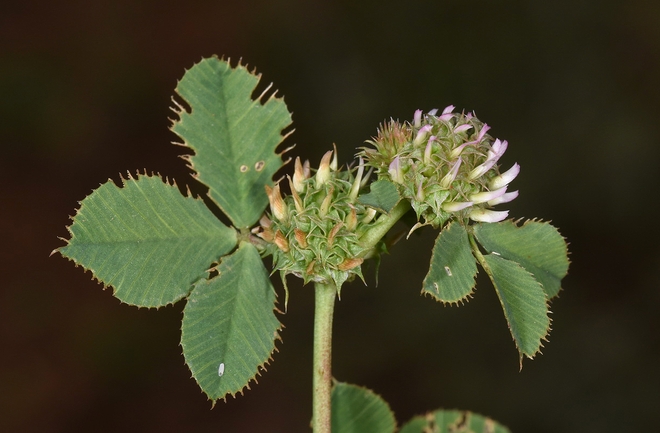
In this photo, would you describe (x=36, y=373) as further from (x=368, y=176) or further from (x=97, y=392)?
(x=368, y=176)

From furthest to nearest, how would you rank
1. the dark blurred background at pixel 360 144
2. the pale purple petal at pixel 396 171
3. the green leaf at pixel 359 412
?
the dark blurred background at pixel 360 144
the green leaf at pixel 359 412
the pale purple petal at pixel 396 171

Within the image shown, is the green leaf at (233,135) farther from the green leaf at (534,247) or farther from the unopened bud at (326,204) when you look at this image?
the green leaf at (534,247)

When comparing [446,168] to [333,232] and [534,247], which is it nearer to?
[333,232]

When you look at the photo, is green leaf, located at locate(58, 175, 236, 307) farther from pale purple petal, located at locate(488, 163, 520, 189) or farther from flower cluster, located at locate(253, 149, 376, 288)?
pale purple petal, located at locate(488, 163, 520, 189)

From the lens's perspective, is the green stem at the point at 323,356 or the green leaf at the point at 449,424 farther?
the green leaf at the point at 449,424

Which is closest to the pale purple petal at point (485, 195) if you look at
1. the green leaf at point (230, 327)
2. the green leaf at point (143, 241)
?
the green leaf at point (230, 327)

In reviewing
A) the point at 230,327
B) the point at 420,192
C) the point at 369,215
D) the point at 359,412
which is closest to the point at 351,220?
the point at 369,215

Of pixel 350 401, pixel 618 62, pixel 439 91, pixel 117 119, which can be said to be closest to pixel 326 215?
pixel 350 401
